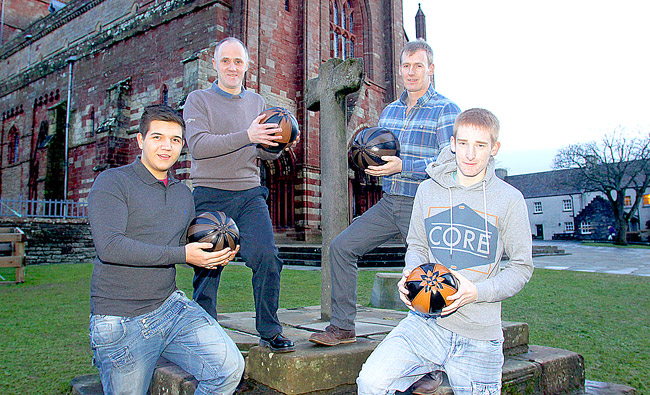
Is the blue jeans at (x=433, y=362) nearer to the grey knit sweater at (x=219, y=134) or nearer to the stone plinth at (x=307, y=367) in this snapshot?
the stone plinth at (x=307, y=367)

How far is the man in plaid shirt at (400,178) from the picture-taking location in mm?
3064

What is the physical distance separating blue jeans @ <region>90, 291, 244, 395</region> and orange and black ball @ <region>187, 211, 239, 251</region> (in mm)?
437

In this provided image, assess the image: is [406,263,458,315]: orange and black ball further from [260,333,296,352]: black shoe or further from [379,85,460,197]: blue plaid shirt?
[379,85,460,197]: blue plaid shirt

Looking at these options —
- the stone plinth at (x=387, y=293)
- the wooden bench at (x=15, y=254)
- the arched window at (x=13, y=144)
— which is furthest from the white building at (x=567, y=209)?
the wooden bench at (x=15, y=254)

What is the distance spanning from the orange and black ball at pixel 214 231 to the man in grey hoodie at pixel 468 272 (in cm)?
103

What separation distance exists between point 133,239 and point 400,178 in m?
1.85

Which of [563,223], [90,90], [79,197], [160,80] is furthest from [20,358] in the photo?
[563,223]

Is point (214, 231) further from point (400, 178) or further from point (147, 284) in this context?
point (400, 178)

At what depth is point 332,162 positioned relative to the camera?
4113mm

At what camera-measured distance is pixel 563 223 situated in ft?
161

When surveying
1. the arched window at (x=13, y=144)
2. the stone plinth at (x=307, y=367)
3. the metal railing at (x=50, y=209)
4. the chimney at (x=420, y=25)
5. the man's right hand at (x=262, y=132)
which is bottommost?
the stone plinth at (x=307, y=367)

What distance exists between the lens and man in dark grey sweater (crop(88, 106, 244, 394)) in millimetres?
2334

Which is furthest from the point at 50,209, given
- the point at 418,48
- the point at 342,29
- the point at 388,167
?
the point at 418,48

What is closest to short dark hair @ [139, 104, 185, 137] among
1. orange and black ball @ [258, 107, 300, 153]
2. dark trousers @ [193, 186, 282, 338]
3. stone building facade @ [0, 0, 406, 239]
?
orange and black ball @ [258, 107, 300, 153]
